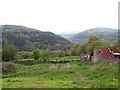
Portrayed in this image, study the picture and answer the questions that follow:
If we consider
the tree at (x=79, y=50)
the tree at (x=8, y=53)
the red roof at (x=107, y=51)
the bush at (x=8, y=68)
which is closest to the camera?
the bush at (x=8, y=68)

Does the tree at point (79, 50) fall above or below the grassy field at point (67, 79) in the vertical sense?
above

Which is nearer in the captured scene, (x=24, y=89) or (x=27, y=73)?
(x=24, y=89)

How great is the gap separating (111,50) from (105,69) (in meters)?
16.0

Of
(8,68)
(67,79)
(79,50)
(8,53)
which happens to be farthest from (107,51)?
(79,50)

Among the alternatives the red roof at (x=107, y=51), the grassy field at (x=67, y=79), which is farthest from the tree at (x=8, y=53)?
the grassy field at (x=67, y=79)

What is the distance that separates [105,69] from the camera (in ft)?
122

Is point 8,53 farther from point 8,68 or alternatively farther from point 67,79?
point 67,79

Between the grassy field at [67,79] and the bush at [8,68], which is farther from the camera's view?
the bush at [8,68]

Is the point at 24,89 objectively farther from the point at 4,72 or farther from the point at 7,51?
the point at 7,51

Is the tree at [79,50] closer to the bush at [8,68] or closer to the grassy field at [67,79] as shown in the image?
the bush at [8,68]

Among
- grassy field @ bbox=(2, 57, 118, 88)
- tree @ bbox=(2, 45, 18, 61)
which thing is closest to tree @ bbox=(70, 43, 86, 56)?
tree @ bbox=(2, 45, 18, 61)

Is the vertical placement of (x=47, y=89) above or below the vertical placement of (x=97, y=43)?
below

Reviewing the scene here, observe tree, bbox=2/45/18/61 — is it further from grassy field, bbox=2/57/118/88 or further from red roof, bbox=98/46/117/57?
grassy field, bbox=2/57/118/88

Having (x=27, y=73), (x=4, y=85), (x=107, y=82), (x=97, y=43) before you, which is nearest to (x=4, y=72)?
(x=27, y=73)
